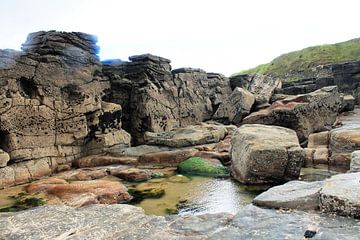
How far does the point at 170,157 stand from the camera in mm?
15258

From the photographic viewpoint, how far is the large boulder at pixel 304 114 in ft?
56.2

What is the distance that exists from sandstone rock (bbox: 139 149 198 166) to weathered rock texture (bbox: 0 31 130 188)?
2.42 m

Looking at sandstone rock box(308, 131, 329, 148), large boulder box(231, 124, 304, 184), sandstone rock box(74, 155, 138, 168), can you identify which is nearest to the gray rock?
large boulder box(231, 124, 304, 184)

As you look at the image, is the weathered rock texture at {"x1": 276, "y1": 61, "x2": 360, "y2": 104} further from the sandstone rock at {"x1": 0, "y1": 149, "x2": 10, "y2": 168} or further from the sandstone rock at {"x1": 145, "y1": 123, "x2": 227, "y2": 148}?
the sandstone rock at {"x1": 0, "y1": 149, "x2": 10, "y2": 168}

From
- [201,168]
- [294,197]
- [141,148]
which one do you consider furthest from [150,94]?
[294,197]

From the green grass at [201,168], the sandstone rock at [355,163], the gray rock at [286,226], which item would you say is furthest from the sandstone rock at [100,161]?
the gray rock at [286,226]

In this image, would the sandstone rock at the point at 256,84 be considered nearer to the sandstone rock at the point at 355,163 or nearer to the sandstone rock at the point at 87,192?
the sandstone rock at the point at 355,163

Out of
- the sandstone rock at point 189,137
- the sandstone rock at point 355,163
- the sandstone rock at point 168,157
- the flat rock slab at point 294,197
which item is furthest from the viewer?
the sandstone rock at point 189,137

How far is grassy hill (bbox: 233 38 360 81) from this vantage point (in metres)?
58.0

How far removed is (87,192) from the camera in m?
9.41

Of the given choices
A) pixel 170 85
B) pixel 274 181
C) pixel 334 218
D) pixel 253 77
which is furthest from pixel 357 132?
pixel 253 77

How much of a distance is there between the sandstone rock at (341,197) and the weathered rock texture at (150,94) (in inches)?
564

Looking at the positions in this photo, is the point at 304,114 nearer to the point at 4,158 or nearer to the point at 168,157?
the point at 168,157

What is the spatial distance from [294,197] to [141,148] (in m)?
11.5
